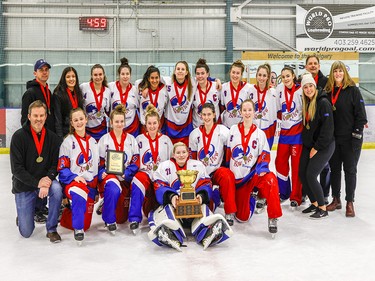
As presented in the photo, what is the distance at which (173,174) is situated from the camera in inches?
147

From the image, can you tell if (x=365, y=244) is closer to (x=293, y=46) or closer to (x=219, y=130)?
(x=219, y=130)

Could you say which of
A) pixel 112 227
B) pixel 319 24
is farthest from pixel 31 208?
pixel 319 24

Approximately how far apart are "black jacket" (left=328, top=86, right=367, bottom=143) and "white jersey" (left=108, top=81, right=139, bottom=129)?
2.00 m

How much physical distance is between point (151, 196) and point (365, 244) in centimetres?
175

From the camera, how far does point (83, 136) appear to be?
12.4ft

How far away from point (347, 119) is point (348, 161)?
0.39 meters

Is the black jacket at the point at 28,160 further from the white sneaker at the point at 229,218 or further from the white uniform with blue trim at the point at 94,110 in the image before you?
the white sneaker at the point at 229,218

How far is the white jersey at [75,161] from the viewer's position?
145 inches

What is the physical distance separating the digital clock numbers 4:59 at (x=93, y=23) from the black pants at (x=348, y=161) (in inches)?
387

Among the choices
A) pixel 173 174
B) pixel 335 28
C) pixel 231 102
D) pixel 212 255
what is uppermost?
pixel 335 28

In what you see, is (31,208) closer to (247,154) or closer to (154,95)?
(154,95)

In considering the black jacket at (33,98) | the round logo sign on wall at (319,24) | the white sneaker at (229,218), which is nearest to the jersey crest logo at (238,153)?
the white sneaker at (229,218)

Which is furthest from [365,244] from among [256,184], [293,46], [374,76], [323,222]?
[293,46]

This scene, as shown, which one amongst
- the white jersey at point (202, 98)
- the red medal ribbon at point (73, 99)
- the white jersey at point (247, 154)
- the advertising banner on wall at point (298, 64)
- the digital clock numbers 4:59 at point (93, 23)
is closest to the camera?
the white jersey at point (247, 154)
